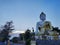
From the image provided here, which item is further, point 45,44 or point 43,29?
point 43,29

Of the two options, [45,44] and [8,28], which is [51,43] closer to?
[45,44]

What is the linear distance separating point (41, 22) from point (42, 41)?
24.5ft

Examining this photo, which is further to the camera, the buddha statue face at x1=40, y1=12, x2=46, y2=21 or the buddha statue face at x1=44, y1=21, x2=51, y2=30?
the buddha statue face at x1=44, y1=21, x2=51, y2=30

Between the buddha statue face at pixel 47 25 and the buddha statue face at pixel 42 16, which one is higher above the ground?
the buddha statue face at pixel 42 16

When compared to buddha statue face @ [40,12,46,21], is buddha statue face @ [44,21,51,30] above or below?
below

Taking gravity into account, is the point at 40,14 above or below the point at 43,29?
above

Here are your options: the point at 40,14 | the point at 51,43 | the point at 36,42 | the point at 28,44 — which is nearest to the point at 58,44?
the point at 51,43

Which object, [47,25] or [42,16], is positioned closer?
[42,16]

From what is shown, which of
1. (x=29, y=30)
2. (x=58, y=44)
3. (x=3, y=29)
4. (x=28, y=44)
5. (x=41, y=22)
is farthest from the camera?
(x=3, y=29)

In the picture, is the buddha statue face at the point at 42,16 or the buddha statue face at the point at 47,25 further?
the buddha statue face at the point at 47,25

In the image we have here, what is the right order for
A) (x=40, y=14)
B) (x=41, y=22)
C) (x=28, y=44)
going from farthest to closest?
(x=41, y=22), (x=40, y=14), (x=28, y=44)

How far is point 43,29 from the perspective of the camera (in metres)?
19.5

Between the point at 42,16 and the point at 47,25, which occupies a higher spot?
the point at 42,16

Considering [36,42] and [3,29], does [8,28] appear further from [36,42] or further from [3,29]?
[36,42]
